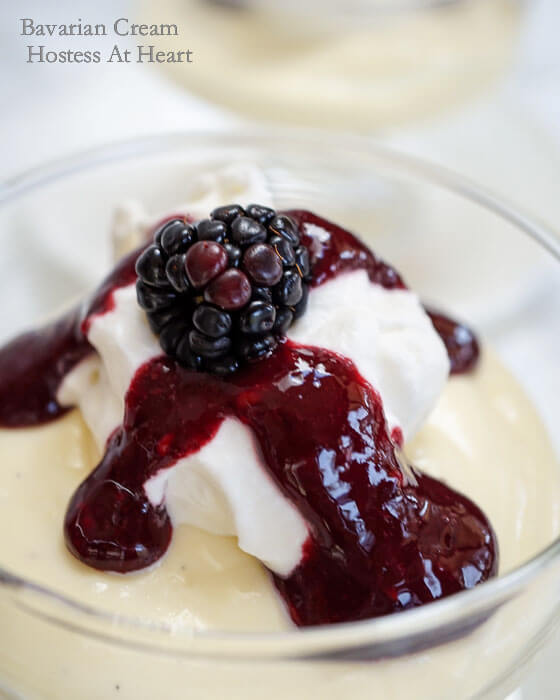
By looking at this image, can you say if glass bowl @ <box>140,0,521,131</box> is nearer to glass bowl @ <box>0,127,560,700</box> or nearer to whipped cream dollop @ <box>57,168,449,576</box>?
glass bowl @ <box>0,127,560,700</box>

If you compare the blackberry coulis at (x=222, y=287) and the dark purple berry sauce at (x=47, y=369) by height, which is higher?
the blackberry coulis at (x=222, y=287)

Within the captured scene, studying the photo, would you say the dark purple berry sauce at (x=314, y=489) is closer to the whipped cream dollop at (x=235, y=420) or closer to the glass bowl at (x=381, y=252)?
the whipped cream dollop at (x=235, y=420)

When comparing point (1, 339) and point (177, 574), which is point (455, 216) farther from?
point (177, 574)

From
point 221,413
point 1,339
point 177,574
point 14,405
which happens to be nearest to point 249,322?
point 221,413

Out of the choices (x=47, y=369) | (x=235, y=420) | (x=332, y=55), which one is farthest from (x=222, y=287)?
(x=332, y=55)

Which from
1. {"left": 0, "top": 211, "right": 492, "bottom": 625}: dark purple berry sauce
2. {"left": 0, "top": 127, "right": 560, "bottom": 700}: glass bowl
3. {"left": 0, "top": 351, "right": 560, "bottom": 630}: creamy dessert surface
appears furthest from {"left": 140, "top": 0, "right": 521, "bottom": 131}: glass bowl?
{"left": 0, "top": 211, "right": 492, "bottom": 625}: dark purple berry sauce

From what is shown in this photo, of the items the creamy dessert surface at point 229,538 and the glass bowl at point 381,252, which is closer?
the glass bowl at point 381,252

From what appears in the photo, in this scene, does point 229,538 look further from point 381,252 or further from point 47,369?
point 381,252

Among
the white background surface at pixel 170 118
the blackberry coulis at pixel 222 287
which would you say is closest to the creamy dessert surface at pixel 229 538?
the blackberry coulis at pixel 222 287
